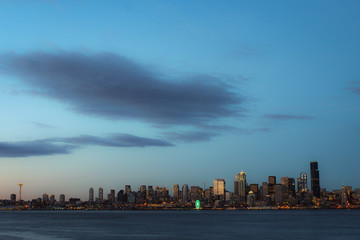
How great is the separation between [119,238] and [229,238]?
955 inches

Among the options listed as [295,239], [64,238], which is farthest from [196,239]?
[64,238]

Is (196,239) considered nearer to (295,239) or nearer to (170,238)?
(170,238)

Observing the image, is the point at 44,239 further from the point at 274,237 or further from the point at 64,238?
the point at 274,237

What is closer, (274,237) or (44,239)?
(44,239)

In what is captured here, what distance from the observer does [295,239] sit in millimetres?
98312

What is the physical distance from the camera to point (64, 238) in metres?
99.0

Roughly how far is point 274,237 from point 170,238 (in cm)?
2368

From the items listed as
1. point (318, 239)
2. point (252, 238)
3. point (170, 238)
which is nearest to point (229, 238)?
point (252, 238)

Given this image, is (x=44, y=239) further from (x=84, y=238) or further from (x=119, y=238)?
(x=119, y=238)

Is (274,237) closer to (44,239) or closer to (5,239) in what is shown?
(44,239)

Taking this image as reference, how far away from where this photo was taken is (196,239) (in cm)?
9706

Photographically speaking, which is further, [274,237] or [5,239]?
[274,237]

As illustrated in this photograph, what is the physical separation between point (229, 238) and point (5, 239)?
47913 millimetres

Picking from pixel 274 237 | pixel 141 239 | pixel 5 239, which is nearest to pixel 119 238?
pixel 141 239
